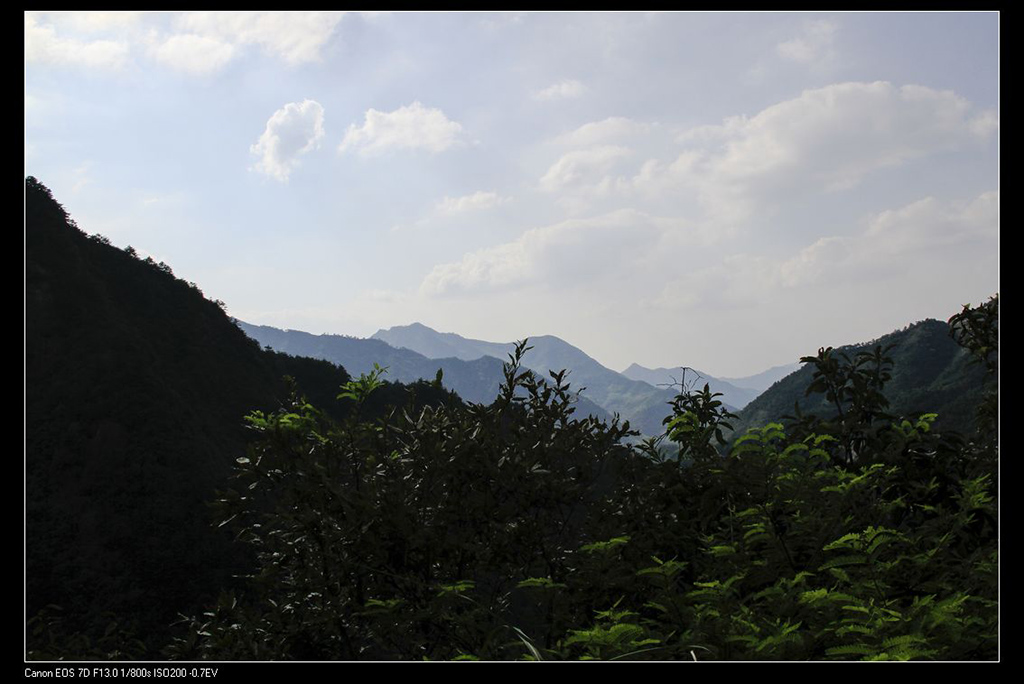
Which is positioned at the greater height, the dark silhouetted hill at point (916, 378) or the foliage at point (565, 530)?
the dark silhouetted hill at point (916, 378)

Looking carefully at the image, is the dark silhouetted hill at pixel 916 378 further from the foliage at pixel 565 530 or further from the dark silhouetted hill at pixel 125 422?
the foliage at pixel 565 530

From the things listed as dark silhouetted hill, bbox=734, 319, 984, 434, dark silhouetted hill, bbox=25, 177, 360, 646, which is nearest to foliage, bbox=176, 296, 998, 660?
dark silhouetted hill, bbox=25, 177, 360, 646

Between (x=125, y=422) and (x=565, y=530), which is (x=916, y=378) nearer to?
(x=125, y=422)

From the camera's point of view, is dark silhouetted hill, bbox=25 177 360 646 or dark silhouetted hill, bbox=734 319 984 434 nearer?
dark silhouetted hill, bbox=25 177 360 646

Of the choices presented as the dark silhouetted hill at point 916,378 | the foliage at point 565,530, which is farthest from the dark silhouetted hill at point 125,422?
the dark silhouetted hill at point 916,378

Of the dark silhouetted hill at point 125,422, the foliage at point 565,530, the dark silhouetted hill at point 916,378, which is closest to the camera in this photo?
the foliage at point 565,530

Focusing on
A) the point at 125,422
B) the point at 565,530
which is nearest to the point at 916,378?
the point at 125,422

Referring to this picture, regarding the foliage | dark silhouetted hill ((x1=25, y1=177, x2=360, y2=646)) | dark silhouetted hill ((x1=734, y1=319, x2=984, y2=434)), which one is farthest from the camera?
dark silhouetted hill ((x1=734, y1=319, x2=984, y2=434))

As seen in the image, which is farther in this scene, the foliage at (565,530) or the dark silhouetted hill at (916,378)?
the dark silhouetted hill at (916,378)

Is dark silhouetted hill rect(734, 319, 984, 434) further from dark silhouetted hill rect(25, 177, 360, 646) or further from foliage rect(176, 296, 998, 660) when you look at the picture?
foliage rect(176, 296, 998, 660)

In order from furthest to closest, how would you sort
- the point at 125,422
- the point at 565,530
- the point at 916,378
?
1. the point at 916,378
2. the point at 125,422
3. the point at 565,530
